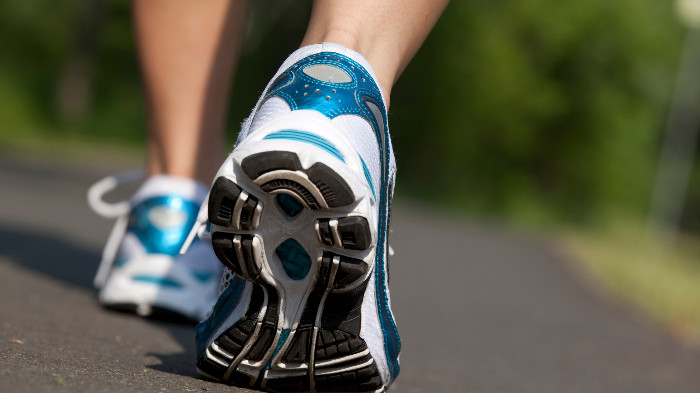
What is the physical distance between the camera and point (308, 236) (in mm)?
1114

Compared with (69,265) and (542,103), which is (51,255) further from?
(542,103)

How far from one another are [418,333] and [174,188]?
875 millimetres

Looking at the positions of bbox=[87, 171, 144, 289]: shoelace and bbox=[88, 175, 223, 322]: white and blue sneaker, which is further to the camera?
bbox=[87, 171, 144, 289]: shoelace

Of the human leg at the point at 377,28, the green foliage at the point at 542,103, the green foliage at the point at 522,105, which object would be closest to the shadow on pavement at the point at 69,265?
the human leg at the point at 377,28

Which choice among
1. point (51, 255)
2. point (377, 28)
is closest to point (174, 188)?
point (377, 28)

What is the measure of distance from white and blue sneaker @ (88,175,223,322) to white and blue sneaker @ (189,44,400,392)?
0.59 metres

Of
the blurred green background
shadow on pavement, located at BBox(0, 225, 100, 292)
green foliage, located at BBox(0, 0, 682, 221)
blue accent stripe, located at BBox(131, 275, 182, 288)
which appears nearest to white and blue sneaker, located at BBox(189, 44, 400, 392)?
blue accent stripe, located at BBox(131, 275, 182, 288)

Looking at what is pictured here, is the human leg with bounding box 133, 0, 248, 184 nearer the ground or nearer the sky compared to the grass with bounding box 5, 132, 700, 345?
nearer the sky

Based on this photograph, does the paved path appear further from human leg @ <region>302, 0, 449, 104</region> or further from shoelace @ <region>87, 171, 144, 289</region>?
human leg @ <region>302, 0, 449, 104</region>

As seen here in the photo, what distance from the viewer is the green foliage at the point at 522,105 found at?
59.8 feet

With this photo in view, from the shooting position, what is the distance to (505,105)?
1866 centimetres

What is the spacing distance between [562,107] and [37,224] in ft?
53.0

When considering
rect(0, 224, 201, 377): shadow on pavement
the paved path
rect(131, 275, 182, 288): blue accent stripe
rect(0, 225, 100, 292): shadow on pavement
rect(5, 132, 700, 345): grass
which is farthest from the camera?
rect(5, 132, 700, 345): grass

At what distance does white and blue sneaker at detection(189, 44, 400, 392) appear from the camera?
1.05 meters
